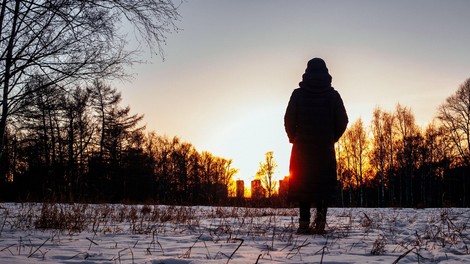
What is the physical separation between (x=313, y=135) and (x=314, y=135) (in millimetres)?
13

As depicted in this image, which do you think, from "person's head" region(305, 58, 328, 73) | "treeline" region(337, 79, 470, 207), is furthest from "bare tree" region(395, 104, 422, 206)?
"person's head" region(305, 58, 328, 73)

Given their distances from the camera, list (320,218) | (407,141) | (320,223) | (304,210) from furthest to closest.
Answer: (407,141) < (304,210) < (320,218) < (320,223)

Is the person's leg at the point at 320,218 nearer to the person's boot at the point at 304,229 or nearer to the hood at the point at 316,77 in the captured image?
the person's boot at the point at 304,229

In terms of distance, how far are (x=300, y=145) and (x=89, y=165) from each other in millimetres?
26457

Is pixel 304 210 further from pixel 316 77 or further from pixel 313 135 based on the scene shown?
pixel 316 77

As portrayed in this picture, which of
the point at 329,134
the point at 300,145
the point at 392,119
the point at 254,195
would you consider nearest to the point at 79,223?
the point at 300,145

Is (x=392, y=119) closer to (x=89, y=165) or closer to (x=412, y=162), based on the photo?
(x=412, y=162)

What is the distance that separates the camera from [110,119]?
29062 millimetres

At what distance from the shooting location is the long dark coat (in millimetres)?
4613

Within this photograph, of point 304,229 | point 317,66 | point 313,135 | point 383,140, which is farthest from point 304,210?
point 383,140

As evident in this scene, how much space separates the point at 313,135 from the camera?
15.5 ft

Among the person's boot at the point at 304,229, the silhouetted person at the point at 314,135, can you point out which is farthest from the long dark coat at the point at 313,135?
the person's boot at the point at 304,229

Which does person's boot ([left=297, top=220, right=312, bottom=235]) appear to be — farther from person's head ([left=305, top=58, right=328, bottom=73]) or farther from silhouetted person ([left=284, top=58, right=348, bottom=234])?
person's head ([left=305, top=58, right=328, bottom=73])

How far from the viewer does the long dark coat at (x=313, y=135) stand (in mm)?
4613
